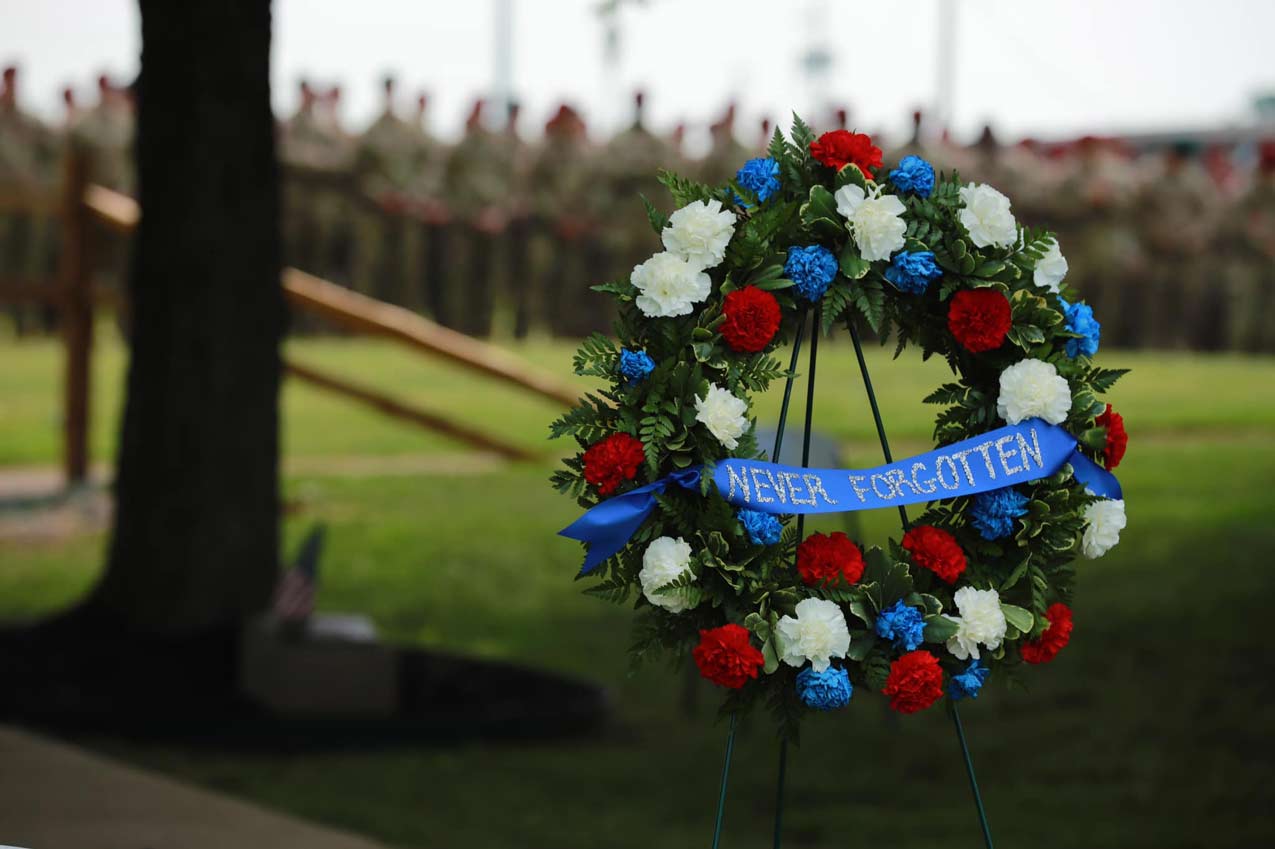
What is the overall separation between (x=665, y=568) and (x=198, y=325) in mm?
3733

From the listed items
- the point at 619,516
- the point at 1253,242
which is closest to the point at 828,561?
the point at 619,516

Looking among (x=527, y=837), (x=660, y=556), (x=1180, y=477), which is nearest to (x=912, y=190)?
(x=660, y=556)

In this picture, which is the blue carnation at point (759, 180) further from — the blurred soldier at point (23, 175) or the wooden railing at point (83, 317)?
the blurred soldier at point (23, 175)

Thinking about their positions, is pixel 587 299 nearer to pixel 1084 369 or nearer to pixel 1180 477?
pixel 1180 477

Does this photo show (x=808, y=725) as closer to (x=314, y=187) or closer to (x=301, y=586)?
(x=301, y=586)

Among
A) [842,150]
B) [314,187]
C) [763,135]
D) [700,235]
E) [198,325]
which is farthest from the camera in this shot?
[314,187]

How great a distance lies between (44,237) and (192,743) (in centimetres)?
916

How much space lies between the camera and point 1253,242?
15562 millimetres

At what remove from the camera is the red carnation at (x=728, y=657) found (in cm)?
285

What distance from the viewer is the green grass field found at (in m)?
4.91

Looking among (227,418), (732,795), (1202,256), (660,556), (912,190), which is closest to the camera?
(660,556)

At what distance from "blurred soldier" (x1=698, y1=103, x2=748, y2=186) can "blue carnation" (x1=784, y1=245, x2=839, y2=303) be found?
11026mm

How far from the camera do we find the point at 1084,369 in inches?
123

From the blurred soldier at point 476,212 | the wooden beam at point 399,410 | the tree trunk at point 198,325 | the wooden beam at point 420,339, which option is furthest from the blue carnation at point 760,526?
the blurred soldier at point 476,212
